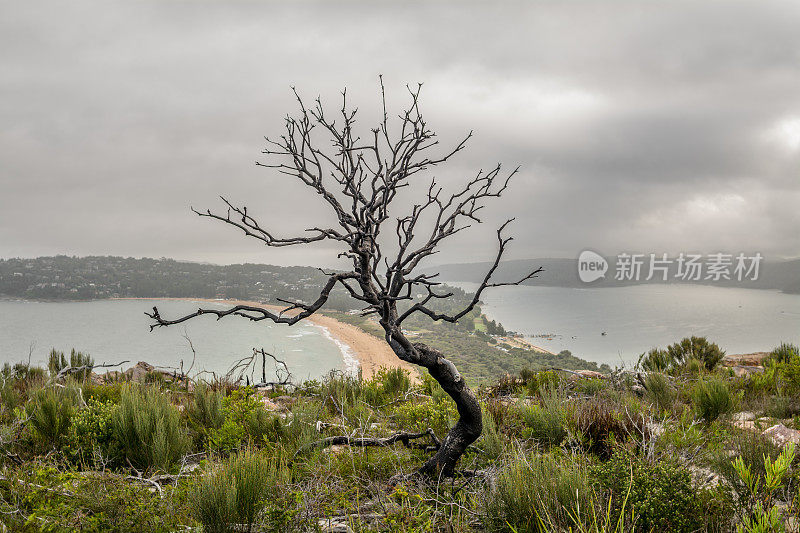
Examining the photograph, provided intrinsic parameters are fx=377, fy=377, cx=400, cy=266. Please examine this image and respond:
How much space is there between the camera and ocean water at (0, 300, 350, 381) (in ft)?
39.2

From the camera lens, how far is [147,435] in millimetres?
3451

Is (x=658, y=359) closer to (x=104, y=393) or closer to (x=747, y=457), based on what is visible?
(x=747, y=457)

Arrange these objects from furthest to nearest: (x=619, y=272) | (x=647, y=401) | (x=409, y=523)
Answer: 1. (x=619, y=272)
2. (x=647, y=401)
3. (x=409, y=523)

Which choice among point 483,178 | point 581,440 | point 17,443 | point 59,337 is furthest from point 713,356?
point 59,337

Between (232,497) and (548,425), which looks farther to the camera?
(548,425)

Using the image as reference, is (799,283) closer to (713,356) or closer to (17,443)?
(713,356)

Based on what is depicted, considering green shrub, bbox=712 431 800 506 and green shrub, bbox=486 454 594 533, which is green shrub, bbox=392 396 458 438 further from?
green shrub, bbox=712 431 800 506

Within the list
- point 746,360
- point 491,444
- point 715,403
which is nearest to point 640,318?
point 746,360

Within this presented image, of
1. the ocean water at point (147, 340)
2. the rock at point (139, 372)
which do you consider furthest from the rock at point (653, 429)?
the rock at point (139, 372)

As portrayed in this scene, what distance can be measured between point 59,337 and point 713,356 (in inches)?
908

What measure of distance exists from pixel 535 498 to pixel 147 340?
1865cm

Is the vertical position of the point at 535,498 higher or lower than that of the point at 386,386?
higher

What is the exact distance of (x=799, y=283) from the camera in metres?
26.1

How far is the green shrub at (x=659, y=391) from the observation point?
513cm
